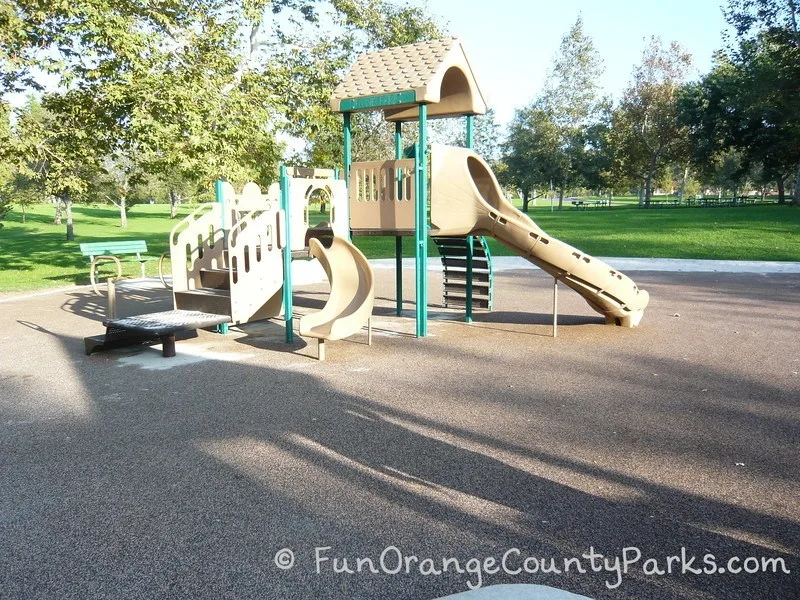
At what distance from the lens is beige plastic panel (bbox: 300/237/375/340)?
23.4 feet

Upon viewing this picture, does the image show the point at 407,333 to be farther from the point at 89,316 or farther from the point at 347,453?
the point at 89,316

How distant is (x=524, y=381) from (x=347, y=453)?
2.39 metres

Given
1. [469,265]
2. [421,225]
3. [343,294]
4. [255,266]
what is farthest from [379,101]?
[469,265]

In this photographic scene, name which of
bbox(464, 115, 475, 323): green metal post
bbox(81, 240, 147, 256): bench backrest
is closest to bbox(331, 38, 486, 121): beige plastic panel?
bbox(464, 115, 475, 323): green metal post

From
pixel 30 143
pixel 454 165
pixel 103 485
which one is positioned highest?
pixel 30 143

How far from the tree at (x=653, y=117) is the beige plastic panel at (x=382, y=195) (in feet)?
170

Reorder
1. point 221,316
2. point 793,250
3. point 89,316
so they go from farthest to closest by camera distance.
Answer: point 793,250 → point 89,316 → point 221,316

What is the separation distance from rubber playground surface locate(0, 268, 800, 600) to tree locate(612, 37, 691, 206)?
52383mm

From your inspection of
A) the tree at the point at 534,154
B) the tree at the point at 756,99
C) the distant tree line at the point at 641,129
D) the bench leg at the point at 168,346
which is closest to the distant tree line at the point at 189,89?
the tree at the point at 756,99

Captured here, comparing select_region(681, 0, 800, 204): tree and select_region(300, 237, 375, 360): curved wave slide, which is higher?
select_region(681, 0, 800, 204): tree

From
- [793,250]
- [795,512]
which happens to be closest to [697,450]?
[795,512]

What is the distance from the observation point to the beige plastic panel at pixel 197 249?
8.98 m

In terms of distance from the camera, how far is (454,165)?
27.2ft

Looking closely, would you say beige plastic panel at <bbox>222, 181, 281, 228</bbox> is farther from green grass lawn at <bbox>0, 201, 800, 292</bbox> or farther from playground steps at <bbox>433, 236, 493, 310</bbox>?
green grass lawn at <bbox>0, 201, 800, 292</bbox>
